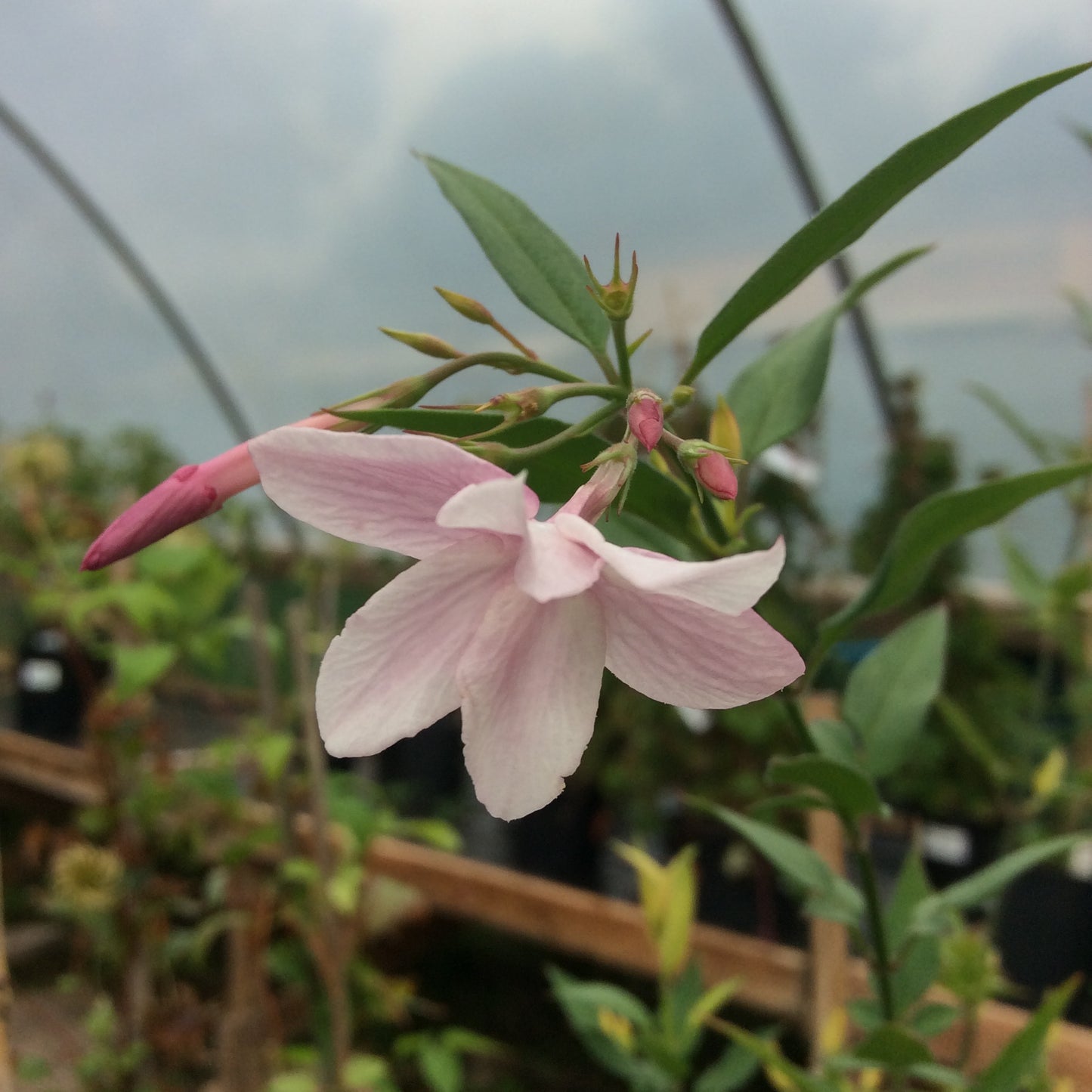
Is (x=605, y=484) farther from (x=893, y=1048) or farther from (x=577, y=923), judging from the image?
(x=577, y=923)

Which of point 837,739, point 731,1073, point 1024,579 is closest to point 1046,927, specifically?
point 1024,579

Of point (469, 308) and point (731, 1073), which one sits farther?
point (731, 1073)

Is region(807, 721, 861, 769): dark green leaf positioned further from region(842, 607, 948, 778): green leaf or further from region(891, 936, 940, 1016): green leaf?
region(891, 936, 940, 1016): green leaf

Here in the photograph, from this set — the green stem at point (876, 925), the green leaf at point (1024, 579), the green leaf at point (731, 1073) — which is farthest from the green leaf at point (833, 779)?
the green leaf at point (1024, 579)

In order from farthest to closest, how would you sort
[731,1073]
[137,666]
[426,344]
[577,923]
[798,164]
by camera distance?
[798,164], [577,923], [137,666], [731,1073], [426,344]

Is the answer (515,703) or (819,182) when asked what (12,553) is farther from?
(819,182)
